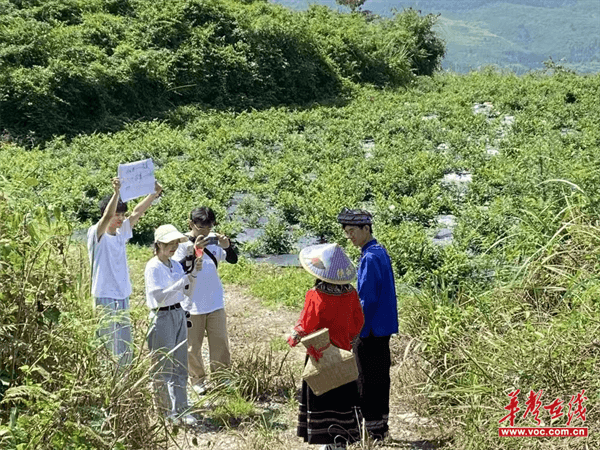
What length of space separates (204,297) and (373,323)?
1.23 m

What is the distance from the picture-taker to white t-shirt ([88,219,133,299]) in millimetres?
4859

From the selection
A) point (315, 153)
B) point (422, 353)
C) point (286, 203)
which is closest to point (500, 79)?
point (315, 153)

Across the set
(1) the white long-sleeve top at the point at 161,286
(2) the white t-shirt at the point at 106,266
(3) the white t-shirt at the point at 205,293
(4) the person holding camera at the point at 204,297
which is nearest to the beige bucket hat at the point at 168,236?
(1) the white long-sleeve top at the point at 161,286

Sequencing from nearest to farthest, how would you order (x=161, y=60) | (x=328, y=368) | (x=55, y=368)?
(x=55, y=368), (x=328, y=368), (x=161, y=60)

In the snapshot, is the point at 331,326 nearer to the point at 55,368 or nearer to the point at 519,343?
the point at 519,343

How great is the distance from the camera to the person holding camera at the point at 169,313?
4.90 meters

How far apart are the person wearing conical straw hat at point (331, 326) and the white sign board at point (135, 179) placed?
1.00 metres

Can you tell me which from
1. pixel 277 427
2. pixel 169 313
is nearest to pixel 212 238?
pixel 169 313

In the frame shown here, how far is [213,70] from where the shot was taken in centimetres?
2127

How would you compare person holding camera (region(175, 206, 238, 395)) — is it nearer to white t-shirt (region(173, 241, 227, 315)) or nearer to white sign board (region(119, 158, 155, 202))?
white t-shirt (region(173, 241, 227, 315))

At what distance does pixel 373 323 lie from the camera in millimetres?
4992

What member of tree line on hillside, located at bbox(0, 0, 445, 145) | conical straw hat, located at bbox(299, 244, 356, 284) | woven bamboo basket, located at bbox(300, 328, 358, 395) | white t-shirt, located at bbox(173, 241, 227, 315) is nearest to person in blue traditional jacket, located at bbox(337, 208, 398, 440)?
conical straw hat, located at bbox(299, 244, 356, 284)

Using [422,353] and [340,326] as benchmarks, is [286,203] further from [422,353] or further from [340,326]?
[340,326]

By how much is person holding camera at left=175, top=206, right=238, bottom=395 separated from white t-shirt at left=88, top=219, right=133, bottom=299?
1.86 feet
